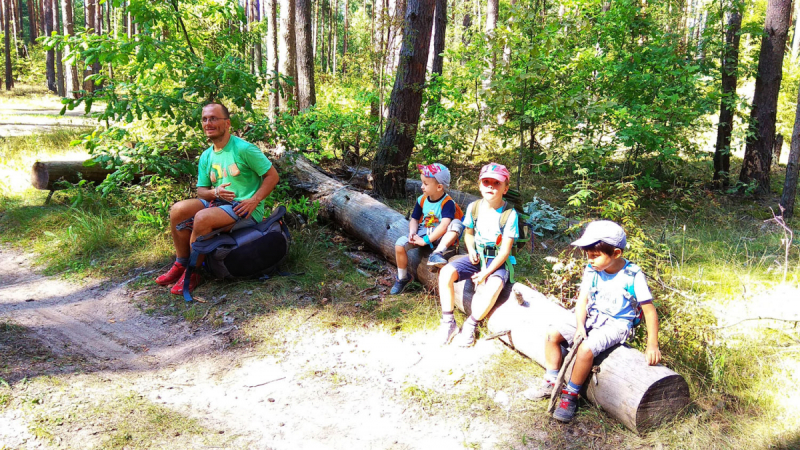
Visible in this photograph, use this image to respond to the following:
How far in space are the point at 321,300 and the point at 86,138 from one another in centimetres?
368

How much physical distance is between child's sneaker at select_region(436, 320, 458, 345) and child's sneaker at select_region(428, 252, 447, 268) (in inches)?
22.1

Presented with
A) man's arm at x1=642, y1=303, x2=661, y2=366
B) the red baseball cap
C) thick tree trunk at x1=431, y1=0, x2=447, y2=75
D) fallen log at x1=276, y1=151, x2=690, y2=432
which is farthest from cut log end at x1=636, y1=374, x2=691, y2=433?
thick tree trunk at x1=431, y1=0, x2=447, y2=75

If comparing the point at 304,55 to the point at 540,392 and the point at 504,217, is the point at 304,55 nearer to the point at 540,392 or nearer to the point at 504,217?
the point at 504,217

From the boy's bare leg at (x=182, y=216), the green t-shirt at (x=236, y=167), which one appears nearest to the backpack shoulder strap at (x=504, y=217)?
the green t-shirt at (x=236, y=167)

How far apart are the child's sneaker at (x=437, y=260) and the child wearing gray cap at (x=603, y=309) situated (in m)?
1.32

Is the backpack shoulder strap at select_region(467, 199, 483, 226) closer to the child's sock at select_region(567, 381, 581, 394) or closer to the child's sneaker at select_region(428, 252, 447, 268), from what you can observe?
the child's sneaker at select_region(428, 252, 447, 268)

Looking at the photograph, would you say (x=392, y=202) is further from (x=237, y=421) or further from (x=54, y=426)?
(x=54, y=426)

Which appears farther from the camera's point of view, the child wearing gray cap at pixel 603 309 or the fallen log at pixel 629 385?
the child wearing gray cap at pixel 603 309

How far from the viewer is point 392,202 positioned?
762 cm

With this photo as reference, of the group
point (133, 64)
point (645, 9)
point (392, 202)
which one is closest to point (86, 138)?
point (133, 64)

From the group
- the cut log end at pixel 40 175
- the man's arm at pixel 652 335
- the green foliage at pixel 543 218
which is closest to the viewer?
the man's arm at pixel 652 335

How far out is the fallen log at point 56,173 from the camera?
7.39 meters

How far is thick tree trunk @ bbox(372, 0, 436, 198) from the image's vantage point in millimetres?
7129

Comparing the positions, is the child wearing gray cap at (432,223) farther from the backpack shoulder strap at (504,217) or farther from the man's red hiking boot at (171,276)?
the man's red hiking boot at (171,276)
